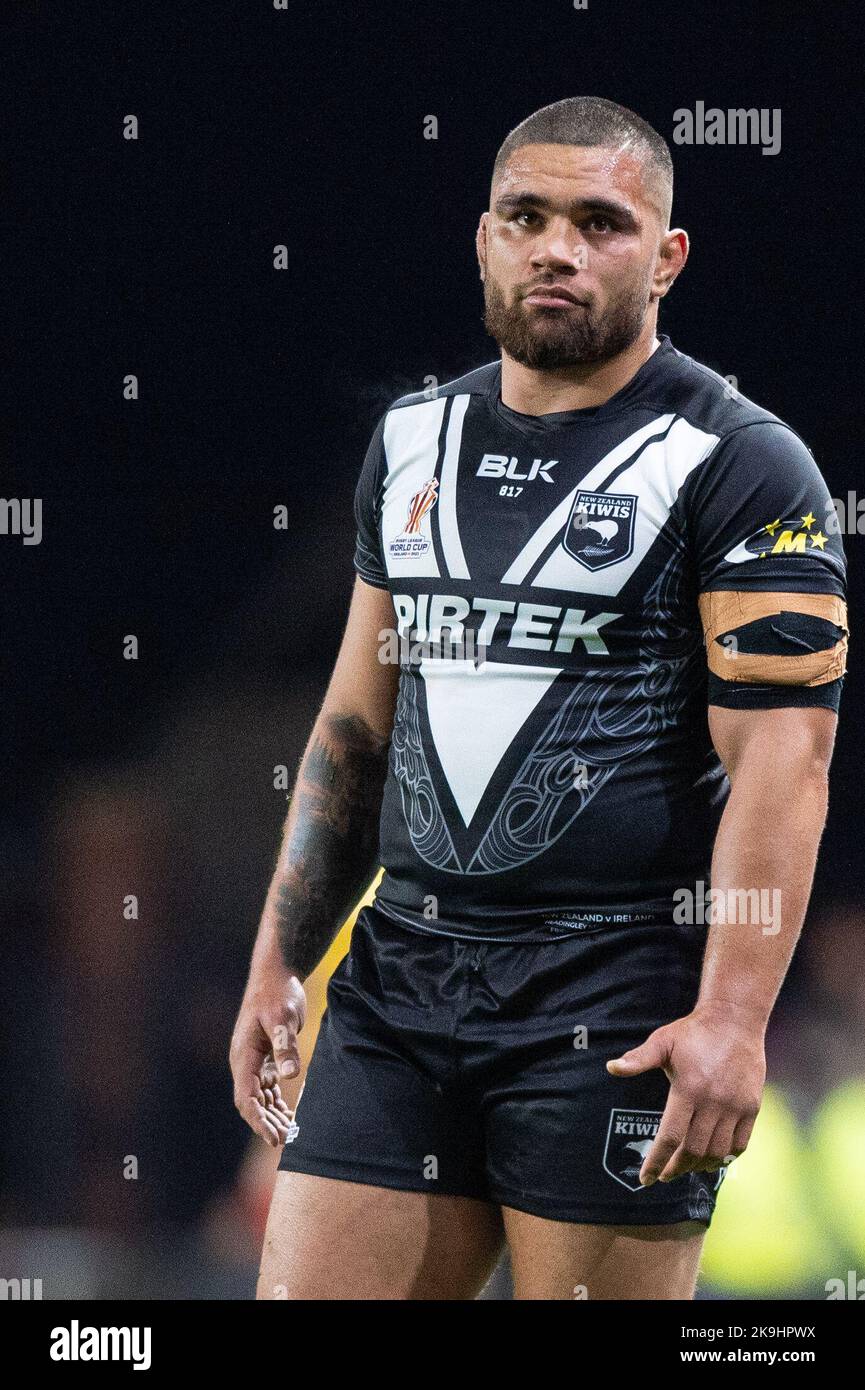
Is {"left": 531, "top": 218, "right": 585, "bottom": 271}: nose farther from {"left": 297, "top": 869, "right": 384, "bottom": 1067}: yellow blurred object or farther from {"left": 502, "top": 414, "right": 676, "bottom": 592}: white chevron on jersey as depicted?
{"left": 297, "top": 869, "right": 384, "bottom": 1067}: yellow blurred object

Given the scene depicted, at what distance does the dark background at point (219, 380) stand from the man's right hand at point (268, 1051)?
3.25 ft

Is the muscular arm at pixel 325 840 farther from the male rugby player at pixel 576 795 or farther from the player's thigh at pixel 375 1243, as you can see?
the player's thigh at pixel 375 1243

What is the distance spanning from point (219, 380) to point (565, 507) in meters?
1.40

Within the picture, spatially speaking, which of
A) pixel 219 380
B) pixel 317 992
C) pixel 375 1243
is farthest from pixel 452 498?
pixel 317 992

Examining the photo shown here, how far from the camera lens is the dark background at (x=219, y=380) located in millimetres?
3176

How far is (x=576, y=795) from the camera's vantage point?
6.62 ft

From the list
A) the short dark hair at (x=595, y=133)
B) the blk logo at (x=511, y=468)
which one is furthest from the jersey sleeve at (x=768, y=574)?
the short dark hair at (x=595, y=133)

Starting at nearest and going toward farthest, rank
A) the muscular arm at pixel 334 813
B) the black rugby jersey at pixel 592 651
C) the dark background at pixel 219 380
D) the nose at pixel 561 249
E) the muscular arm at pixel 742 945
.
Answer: the muscular arm at pixel 742 945, the black rugby jersey at pixel 592 651, the nose at pixel 561 249, the muscular arm at pixel 334 813, the dark background at pixel 219 380

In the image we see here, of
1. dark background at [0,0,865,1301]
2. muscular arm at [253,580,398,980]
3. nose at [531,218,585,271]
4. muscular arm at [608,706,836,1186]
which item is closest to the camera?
muscular arm at [608,706,836,1186]

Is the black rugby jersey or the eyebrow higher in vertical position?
the eyebrow

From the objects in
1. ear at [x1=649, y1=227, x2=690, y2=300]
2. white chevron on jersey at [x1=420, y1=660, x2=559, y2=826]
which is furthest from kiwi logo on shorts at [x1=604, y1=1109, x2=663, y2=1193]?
ear at [x1=649, y1=227, x2=690, y2=300]

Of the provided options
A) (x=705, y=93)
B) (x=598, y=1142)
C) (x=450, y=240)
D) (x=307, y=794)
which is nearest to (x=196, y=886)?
(x=307, y=794)

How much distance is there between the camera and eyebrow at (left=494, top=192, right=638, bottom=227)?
212 cm

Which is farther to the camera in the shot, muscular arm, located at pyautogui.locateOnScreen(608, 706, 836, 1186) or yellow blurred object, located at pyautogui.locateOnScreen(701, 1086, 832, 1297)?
yellow blurred object, located at pyautogui.locateOnScreen(701, 1086, 832, 1297)
